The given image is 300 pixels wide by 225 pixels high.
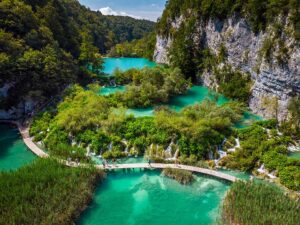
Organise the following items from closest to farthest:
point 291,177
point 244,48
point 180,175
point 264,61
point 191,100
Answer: point 291,177
point 180,175
point 264,61
point 191,100
point 244,48

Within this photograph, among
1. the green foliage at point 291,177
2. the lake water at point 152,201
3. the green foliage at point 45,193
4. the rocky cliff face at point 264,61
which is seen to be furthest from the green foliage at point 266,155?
the green foliage at point 45,193

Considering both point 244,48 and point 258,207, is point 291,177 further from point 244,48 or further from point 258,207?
point 244,48

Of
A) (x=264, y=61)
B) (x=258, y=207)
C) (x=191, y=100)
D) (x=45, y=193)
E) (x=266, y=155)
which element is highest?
(x=264, y=61)

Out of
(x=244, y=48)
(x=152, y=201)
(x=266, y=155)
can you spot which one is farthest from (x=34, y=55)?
(x=266, y=155)

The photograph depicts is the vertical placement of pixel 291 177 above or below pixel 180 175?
above

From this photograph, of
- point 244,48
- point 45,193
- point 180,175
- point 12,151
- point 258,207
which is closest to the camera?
point 258,207

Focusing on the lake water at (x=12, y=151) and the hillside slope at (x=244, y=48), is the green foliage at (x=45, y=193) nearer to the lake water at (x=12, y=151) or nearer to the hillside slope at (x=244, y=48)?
the lake water at (x=12, y=151)

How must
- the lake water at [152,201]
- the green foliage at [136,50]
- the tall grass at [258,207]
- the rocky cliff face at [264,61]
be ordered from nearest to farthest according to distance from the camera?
the tall grass at [258,207], the lake water at [152,201], the rocky cliff face at [264,61], the green foliage at [136,50]

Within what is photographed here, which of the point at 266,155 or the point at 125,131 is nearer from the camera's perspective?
the point at 266,155
